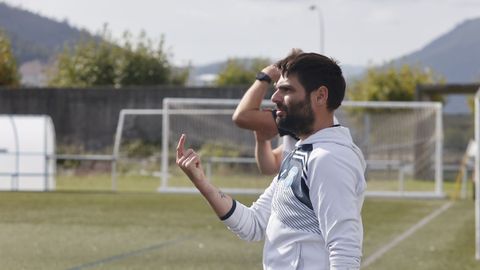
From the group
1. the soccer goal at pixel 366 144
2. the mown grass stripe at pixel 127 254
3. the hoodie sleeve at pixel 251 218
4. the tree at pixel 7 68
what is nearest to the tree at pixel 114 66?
the tree at pixel 7 68

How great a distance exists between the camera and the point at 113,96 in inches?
2116

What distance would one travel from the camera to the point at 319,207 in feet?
15.8

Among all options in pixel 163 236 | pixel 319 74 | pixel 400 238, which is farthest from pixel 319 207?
pixel 400 238

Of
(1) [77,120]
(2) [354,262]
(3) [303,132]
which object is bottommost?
(1) [77,120]

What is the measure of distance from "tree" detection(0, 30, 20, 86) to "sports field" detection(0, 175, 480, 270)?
47.0 meters

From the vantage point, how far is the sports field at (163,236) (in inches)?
551

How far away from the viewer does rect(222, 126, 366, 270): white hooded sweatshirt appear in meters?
4.75

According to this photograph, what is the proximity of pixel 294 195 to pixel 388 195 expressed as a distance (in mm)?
28969

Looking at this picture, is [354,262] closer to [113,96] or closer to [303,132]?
[303,132]

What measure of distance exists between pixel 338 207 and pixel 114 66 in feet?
249

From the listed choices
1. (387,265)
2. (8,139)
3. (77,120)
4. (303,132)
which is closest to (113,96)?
(77,120)

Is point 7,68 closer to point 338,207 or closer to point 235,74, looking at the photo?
point 235,74

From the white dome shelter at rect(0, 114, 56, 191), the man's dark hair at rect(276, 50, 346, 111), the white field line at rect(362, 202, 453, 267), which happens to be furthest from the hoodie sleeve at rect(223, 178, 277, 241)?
the white dome shelter at rect(0, 114, 56, 191)

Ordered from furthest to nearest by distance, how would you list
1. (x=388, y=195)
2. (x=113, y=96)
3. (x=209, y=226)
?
1. (x=113, y=96)
2. (x=388, y=195)
3. (x=209, y=226)
